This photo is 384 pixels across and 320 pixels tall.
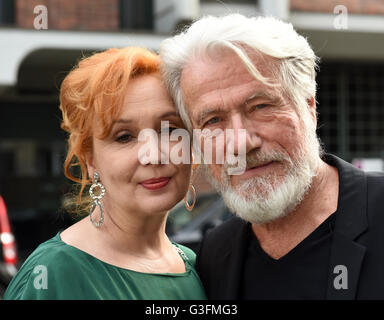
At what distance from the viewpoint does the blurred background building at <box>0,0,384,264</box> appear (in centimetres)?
778

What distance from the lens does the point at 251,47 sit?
2131mm

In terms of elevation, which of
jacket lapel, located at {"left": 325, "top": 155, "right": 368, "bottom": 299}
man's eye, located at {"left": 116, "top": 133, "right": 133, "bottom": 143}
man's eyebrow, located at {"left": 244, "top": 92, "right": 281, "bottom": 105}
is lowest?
jacket lapel, located at {"left": 325, "top": 155, "right": 368, "bottom": 299}

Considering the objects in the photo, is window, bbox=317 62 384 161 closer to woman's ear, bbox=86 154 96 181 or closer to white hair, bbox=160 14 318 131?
white hair, bbox=160 14 318 131

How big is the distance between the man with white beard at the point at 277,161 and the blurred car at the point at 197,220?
3431 millimetres

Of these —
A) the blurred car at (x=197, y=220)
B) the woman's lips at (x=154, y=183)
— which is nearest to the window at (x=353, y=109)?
the blurred car at (x=197, y=220)

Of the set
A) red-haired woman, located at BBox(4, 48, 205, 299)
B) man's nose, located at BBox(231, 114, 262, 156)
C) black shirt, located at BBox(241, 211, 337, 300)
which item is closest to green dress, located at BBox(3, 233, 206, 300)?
red-haired woman, located at BBox(4, 48, 205, 299)

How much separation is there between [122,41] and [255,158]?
5965 millimetres

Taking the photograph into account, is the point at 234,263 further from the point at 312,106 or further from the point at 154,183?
the point at 312,106

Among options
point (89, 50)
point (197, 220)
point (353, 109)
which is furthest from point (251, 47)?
point (353, 109)

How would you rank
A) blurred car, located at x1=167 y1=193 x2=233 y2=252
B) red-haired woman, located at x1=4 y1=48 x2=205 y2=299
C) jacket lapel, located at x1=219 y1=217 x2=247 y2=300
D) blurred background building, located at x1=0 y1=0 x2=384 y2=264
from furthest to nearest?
blurred background building, located at x1=0 y1=0 x2=384 y2=264, blurred car, located at x1=167 y1=193 x2=233 y2=252, jacket lapel, located at x1=219 y1=217 x2=247 y2=300, red-haired woman, located at x1=4 y1=48 x2=205 y2=299

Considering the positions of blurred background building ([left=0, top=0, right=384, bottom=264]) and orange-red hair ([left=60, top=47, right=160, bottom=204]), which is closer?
orange-red hair ([left=60, top=47, right=160, bottom=204])

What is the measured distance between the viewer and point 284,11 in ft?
27.6
